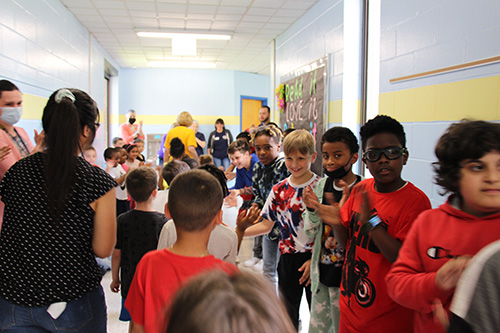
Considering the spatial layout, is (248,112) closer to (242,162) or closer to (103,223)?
(242,162)

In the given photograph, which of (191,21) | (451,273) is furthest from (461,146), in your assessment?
(191,21)

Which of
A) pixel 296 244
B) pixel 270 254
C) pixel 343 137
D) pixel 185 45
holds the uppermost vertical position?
pixel 185 45

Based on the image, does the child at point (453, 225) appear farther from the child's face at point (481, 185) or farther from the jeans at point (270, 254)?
the jeans at point (270, 254)

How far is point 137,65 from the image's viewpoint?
9727 millimetres

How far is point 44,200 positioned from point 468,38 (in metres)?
2.33

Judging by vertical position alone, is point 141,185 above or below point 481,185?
below

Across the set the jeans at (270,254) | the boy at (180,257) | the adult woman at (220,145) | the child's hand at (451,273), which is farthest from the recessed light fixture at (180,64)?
the child's hand at (451,273)

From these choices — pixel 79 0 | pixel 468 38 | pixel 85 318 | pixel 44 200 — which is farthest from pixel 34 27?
pixel 468 38

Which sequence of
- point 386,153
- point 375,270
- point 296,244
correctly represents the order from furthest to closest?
point 296,244 → point 386,153 → point 375,270

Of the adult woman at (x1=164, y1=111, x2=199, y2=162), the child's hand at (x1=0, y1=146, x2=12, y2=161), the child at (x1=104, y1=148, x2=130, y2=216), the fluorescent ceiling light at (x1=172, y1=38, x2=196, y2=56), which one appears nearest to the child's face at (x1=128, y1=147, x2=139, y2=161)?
the child at (x1=104, y1=148, x2=130, y2=216)

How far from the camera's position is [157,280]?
3.33 ft

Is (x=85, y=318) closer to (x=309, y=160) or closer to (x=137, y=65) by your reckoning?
(x=309, y=160)

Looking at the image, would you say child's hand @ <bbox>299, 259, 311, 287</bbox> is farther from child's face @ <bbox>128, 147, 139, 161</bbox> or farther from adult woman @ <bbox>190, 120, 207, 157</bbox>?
adult woman @ <bbox>190, 120, 207, 157</bbox>

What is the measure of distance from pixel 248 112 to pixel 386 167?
9.92 m
